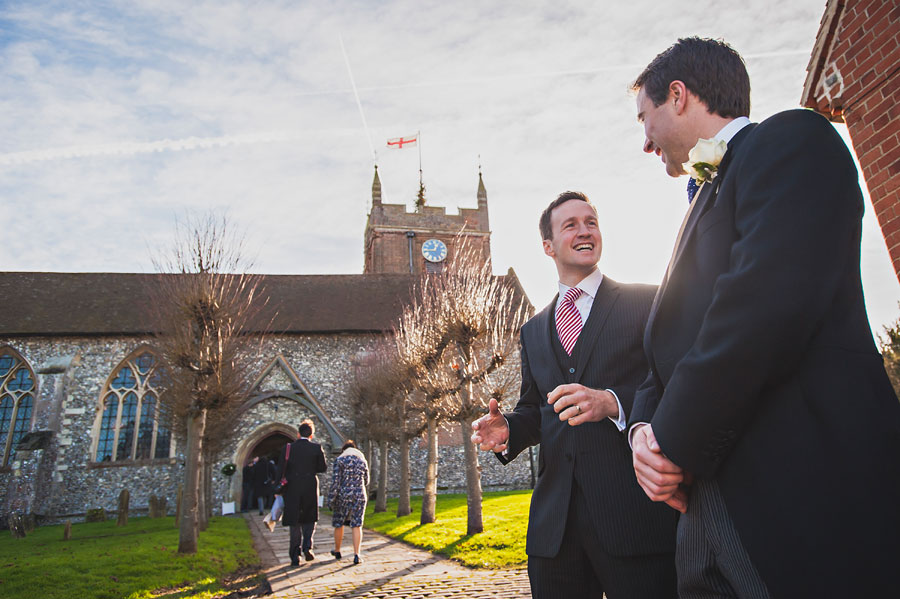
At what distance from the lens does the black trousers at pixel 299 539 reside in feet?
29.0

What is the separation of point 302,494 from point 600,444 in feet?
26.2

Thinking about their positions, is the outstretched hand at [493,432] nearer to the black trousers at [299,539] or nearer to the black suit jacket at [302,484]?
the black suit jacket at [302,484]

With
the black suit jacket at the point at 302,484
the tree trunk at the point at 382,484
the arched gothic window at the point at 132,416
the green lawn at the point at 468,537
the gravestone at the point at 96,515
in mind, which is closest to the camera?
the green lawn at the point at 468,537

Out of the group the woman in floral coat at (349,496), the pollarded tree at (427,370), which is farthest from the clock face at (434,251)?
the woman in floral coat at (349,496)

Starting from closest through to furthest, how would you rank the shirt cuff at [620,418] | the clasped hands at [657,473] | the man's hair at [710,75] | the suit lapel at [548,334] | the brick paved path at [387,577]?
the clasped hands at [657,473], the man's hair at [710,75], the shirt cuff at [620,418], the suit lapel at [548,334], the brick paved path at [387,577]

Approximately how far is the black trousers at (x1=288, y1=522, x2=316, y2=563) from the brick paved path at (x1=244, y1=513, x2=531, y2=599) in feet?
0.65

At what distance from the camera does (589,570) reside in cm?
222

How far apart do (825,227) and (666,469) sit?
0.66 m

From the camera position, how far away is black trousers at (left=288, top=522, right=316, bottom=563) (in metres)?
8.85

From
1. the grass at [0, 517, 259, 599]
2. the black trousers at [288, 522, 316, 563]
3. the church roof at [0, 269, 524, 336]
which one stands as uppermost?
the church roof at [0, 269, 524, 336]

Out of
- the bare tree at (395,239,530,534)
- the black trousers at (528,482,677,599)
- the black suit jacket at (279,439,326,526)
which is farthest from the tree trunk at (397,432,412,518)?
the black trousers at (528,482,677,599)

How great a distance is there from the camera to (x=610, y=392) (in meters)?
2.11

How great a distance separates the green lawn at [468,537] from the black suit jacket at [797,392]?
735 cm

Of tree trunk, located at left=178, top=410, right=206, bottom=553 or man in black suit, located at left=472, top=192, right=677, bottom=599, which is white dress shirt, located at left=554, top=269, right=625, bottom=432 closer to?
man in black suit, located at left=472, top=192, right=677, bottom=599
